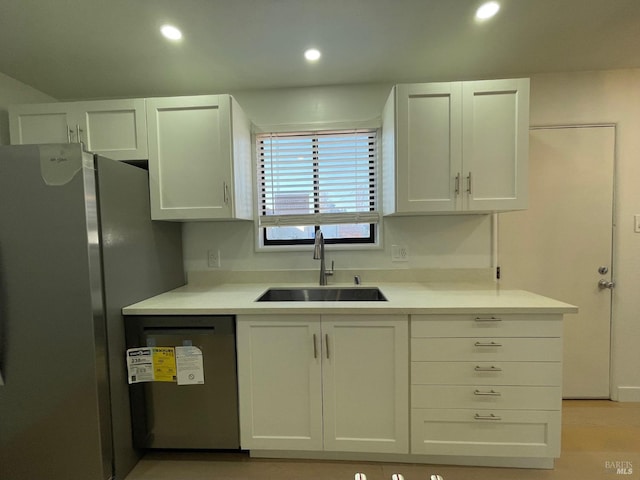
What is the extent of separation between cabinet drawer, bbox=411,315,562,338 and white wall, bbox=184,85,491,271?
0.70 metres

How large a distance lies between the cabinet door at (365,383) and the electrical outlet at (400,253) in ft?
2.39

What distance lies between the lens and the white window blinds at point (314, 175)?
7.00 ft

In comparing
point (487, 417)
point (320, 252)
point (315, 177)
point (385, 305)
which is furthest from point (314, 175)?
point (487, 417)

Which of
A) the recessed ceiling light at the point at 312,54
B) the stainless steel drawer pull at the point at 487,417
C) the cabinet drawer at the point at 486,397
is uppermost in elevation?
the recessed ceiling light at the point at 312,54

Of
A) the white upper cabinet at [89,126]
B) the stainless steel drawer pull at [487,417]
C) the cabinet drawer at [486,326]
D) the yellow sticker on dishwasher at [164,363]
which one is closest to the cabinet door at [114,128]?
the white upper cabinet at [89,126]

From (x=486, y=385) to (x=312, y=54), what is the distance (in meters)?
2.15

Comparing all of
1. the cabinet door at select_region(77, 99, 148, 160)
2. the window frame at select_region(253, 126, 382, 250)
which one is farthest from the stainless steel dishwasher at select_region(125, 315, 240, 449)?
the cabinet door at select_region(77, 99, 148, 160)

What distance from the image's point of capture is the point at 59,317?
50.4 inches

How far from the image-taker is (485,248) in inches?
81.6

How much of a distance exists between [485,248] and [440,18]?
151cm

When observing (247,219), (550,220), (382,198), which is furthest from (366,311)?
(550,220)

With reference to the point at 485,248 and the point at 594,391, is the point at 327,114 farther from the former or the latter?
the point at 594,391

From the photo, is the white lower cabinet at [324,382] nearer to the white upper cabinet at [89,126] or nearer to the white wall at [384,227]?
the white wall at [384,227]

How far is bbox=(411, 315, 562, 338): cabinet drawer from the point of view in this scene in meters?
1.41
